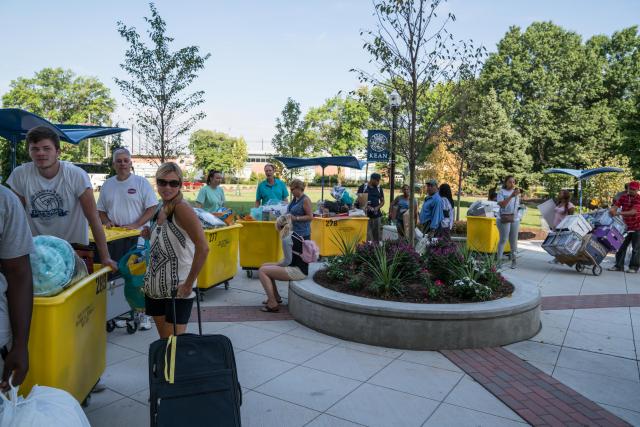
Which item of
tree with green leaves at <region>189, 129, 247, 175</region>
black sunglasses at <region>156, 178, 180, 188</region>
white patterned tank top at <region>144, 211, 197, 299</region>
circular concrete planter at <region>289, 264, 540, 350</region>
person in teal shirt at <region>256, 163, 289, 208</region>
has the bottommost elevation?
circular concrete planter at <region>289, 264, 540, 350</region>

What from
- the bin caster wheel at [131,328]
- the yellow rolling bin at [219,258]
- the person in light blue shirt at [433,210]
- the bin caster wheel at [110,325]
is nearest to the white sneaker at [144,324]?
the bin caster wheel at [131,328]

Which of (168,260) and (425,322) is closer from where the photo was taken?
(168,260)

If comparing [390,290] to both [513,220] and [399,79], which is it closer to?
[399,79]

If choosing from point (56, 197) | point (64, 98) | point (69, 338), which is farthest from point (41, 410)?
point (64, 98)

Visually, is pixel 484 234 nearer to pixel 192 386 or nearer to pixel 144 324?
→ pixel 144 324

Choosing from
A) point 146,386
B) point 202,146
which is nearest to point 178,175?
point 146,386

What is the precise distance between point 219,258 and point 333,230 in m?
3.73

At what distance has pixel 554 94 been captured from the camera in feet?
122

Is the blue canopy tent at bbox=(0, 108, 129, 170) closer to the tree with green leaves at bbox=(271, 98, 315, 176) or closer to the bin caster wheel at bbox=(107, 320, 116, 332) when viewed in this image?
the bin caster wheel at bbox=(107, 320, 116, 332)

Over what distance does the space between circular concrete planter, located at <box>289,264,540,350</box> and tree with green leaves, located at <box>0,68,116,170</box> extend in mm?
54613

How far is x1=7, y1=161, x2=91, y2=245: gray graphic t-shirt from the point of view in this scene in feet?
12.0

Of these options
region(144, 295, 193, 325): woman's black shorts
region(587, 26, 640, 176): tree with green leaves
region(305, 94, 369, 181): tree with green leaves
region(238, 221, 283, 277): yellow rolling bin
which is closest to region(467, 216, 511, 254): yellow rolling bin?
region(238, 221, 283, 277): yellow rolling bin

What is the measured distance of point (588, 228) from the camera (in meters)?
9.45

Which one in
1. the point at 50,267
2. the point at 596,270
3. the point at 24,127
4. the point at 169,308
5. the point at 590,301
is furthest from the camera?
the point at 596,270
